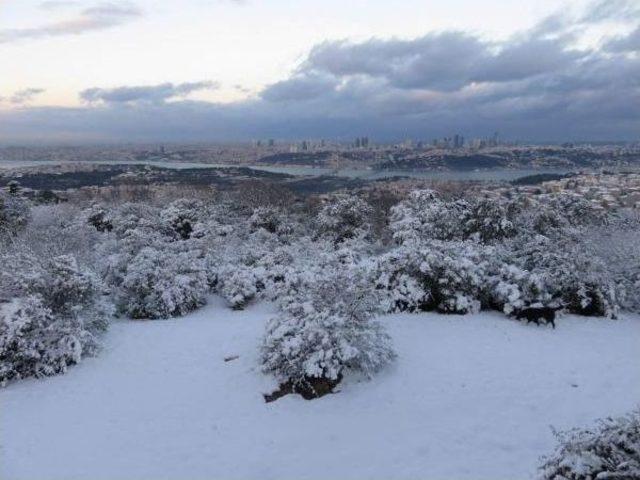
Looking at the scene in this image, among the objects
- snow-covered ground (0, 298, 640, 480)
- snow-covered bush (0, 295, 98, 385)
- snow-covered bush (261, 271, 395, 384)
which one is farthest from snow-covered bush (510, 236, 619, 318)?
snow-covered bush (0, 295, 98, 385)

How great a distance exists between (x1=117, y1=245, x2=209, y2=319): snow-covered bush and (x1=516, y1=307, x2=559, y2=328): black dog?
10.0 metres

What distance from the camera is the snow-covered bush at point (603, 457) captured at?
4979 mm

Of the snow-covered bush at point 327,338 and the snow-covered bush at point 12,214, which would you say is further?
the snow-covered bush at point 12,214

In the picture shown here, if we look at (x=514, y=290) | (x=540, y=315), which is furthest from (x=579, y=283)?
(x=514, y=290)

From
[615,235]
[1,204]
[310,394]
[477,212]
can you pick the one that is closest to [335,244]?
[477,212]

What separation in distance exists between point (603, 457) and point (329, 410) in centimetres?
535

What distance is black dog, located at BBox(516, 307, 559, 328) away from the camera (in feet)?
43.7

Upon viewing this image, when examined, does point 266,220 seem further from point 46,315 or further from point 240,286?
point 46,315

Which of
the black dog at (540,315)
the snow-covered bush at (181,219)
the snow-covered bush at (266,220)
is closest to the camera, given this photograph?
the black dog at (540,315)

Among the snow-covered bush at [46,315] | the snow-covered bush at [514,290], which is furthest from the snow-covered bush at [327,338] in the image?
the snow-covered bush at [46,315]

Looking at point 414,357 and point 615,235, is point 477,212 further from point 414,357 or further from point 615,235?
point 414,357

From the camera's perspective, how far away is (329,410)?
972 centimetres

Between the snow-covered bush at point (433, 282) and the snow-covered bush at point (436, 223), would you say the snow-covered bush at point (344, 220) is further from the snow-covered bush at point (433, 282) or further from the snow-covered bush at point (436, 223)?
the snow-covered bush at point (433, 282)

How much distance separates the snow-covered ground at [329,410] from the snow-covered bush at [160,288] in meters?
2.34
